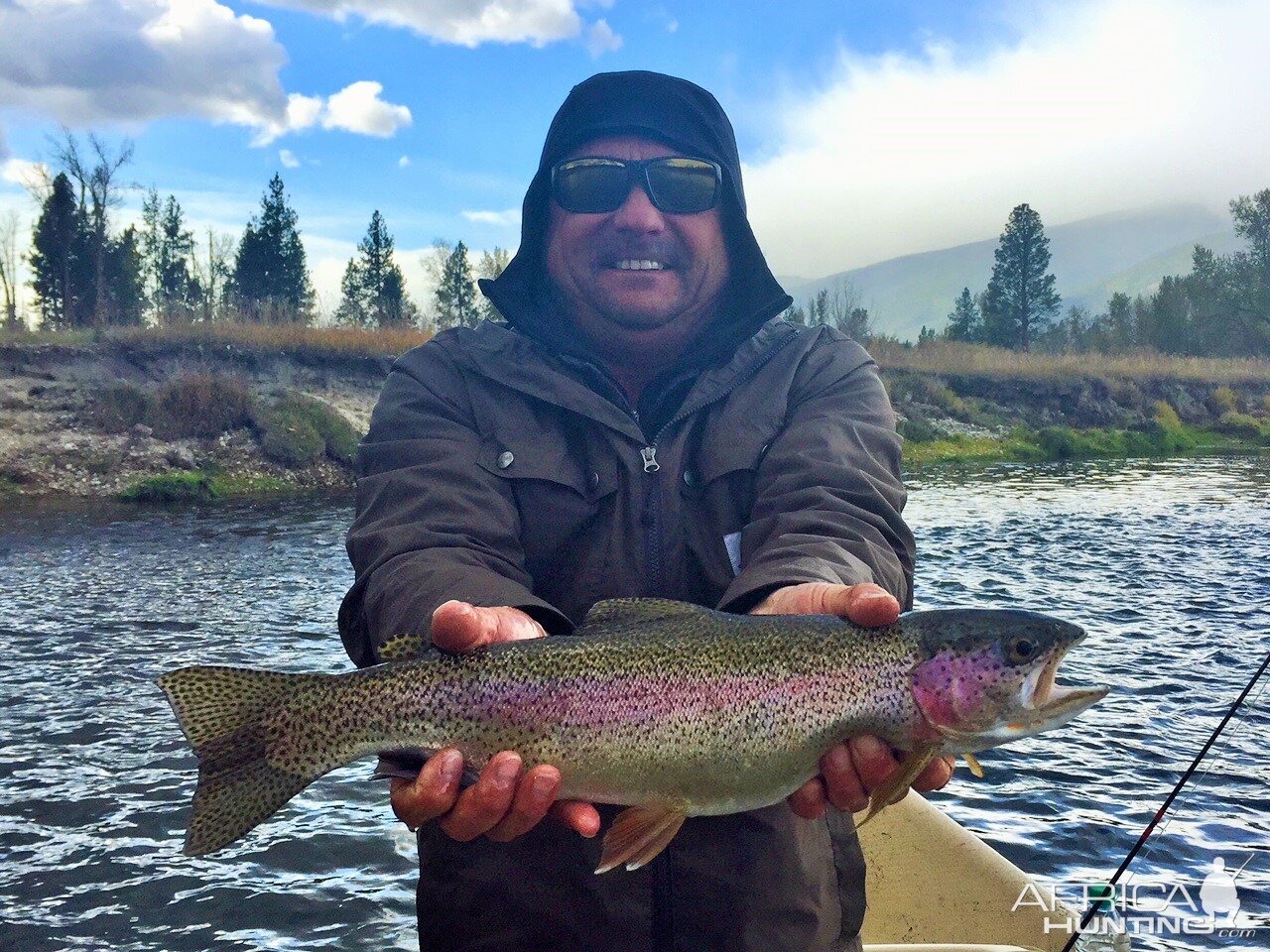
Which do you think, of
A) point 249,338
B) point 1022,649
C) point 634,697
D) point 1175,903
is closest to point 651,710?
point 634,697

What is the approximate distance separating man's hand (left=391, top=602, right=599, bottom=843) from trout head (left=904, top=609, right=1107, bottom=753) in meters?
0.92

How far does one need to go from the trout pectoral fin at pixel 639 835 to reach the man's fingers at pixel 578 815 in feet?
0.16

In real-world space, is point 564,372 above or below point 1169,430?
above

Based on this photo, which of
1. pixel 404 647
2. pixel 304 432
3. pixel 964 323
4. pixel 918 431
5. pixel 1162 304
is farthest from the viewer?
pixel 964 323

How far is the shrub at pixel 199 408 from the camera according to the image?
26.1m

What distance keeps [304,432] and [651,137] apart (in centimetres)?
2479

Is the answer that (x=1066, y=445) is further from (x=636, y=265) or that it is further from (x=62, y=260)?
(x=62, y=260)

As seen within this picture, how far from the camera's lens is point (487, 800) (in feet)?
8.16

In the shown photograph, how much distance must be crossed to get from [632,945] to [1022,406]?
141 ft

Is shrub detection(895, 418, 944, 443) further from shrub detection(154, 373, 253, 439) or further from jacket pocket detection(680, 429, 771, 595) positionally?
jacket pocket detection(680, 429, 771, 595)

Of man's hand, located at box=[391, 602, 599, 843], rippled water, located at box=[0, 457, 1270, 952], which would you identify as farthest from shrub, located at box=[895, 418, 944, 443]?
man's hand, located at box=[391, 602, 599, 843]

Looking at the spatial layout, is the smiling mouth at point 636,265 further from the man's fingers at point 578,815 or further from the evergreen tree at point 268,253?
the evergreen tree at point 268,253

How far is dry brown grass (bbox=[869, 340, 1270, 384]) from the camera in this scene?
43625 mm

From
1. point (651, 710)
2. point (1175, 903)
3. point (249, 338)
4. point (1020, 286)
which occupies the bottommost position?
point (1175, 903)
